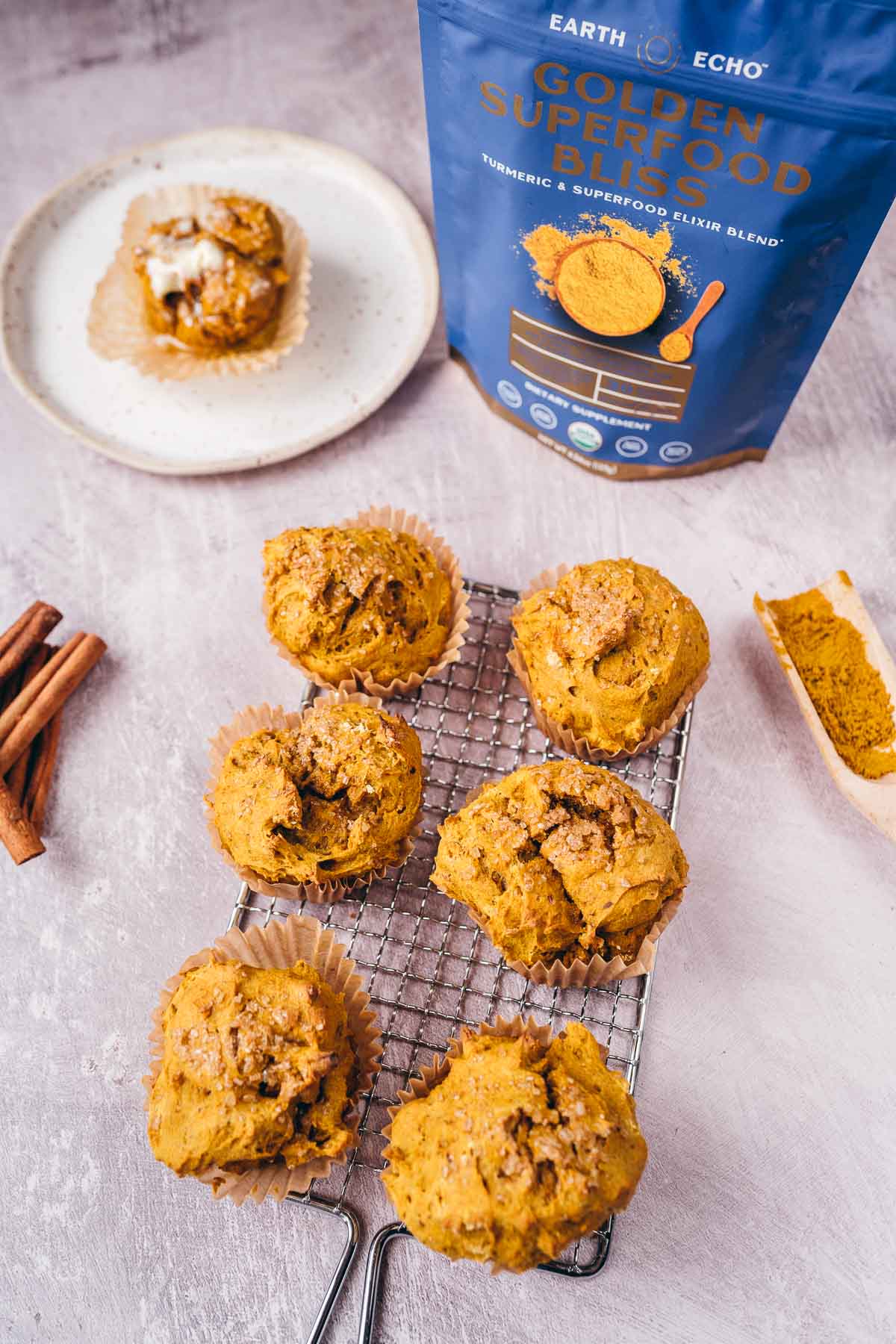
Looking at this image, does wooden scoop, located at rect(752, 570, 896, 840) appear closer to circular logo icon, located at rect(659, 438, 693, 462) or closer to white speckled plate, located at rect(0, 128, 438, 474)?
circular logo icon, located at rect(659, 438, 693, 462)

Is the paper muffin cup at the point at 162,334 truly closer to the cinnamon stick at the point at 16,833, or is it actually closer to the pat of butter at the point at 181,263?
the pat of butter at the point at 181,263

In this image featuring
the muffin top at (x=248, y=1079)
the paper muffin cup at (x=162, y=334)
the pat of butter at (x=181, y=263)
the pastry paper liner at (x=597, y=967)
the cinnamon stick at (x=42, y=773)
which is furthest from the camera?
the paper muffin cup at (x=162, y=334)

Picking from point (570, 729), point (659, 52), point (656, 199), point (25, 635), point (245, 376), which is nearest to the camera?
point (659, 52)

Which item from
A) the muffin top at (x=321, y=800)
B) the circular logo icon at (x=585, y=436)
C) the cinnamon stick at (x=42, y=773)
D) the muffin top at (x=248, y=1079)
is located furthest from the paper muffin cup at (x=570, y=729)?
the cinnamon stick at (x=42, y=773)

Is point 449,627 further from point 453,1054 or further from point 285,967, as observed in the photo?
point 453,1054

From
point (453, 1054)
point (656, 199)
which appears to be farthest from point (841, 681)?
point (453, 1054)

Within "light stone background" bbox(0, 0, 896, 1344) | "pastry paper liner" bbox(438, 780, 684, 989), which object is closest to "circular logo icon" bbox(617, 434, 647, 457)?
"light stone background" bbox(0, 0, 896, 1344)
